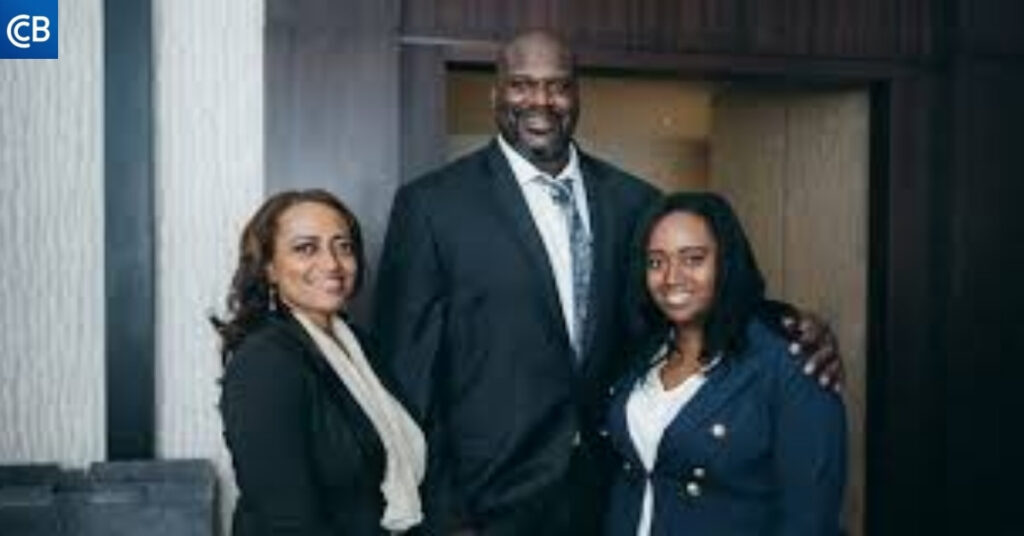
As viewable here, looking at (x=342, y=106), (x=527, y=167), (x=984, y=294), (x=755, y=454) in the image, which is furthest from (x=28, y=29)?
(x=984, y=294)

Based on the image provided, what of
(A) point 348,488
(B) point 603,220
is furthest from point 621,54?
(A) point 348,488

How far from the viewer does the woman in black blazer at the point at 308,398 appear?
183 centimetres

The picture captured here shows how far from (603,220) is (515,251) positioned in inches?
8.0

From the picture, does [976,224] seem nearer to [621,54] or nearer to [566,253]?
[621,54]

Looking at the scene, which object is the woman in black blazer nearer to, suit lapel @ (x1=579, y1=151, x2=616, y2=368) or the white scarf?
the white scarf

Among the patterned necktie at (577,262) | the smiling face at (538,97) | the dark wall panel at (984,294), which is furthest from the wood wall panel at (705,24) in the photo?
the patterned necktie at (577,262)

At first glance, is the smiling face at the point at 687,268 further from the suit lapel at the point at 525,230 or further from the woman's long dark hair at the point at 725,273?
the suit lapel at the point at 525,230

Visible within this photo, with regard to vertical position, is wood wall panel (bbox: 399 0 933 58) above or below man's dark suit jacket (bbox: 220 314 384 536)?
above

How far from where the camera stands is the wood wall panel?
296cm

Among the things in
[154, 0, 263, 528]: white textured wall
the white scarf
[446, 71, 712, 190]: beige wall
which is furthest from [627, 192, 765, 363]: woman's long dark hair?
[446, 71, 712, 190]: beige wall

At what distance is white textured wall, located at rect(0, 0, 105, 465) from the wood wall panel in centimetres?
74

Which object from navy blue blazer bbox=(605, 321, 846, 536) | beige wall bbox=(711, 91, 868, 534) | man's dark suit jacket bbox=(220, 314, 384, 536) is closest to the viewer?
man's dark suit jacket bbox=(220, 314, 384, 536)

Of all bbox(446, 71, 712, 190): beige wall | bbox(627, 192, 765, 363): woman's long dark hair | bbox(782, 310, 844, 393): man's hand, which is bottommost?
bbox(782, 310, 844, 393): man's hand

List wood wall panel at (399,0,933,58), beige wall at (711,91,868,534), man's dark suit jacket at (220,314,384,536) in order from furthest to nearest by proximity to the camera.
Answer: beige wall at (711,91,868,534) < wood wall panel at (399,0,933,58) < man's dark suit jacket at (220,314,384,536)
